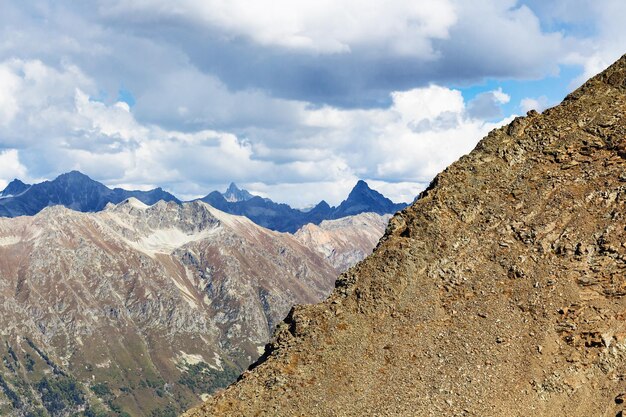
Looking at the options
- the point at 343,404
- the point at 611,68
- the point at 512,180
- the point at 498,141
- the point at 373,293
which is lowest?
the point at 343,404

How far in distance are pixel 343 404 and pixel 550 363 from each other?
2639 centimetres

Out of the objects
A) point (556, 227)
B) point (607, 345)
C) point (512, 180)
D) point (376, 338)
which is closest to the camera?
point (607, 345)

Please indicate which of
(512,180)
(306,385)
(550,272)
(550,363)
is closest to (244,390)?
(306,385)

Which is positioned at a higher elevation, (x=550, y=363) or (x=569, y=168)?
(x=569, y=168)

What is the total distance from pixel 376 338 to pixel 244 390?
19027mm

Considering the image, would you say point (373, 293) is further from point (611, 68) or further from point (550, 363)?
point (611, 68)

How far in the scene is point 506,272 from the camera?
9556cm

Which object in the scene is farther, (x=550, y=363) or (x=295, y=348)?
(x=295, y=348)

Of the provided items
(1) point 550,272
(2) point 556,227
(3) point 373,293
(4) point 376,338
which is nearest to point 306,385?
(4) point 376,338

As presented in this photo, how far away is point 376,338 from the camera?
91062mm

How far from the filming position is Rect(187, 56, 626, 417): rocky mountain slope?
82438 millimetres

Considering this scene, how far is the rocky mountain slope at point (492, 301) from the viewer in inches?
3246

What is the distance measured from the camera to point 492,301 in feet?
303

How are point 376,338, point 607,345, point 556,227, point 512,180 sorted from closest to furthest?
point 607,345 → point 376,338 → point 556,227 → point 512,180
